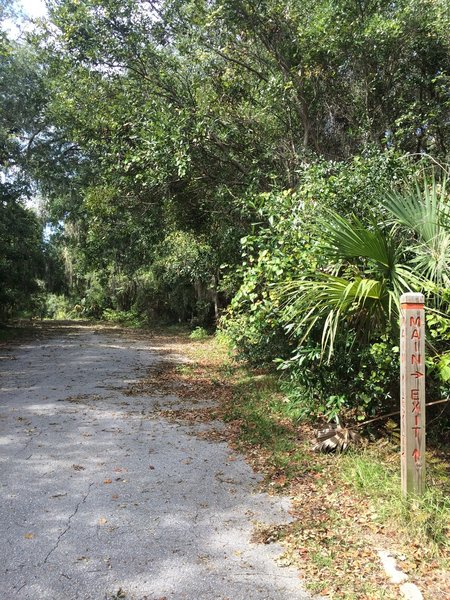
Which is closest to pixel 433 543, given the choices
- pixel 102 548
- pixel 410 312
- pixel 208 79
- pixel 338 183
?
pixel 410 312

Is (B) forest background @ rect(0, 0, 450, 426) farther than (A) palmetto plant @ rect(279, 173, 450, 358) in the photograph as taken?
Yes

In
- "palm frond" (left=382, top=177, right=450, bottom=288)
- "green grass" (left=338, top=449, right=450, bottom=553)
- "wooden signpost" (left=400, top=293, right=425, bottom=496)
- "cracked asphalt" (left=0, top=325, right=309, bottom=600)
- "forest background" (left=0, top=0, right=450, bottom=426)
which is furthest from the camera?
"forest background" (left=0, top=0, right=450, bottom=426)

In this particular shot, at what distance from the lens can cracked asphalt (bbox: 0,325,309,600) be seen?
121 inches

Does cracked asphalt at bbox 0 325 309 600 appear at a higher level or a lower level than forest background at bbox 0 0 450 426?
lower

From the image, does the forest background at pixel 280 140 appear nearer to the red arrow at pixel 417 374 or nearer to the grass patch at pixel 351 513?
the grass patch at pixel 351 513

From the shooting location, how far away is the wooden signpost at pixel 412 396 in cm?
374

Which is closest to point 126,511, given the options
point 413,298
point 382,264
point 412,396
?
point 412,396

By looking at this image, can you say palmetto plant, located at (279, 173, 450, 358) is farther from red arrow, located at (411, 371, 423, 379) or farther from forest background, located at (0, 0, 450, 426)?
red arrow, located at (411, 371, 423, 379)

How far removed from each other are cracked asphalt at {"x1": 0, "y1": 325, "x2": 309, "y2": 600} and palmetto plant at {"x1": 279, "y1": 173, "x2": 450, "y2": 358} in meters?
1.72

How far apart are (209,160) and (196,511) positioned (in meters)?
7.28

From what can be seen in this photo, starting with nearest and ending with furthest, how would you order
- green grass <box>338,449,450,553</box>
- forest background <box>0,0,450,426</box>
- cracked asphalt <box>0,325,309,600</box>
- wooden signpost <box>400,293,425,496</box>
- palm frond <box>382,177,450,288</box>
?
cracked asphalt <box>0,325,309,600</box>, green grass <box>338,449,450,553</box>, wooden signpost <box>400,293,425,496</box>, palm frond <box>382,177,450,288</box>, forest background <box>0,0,450,426</box>

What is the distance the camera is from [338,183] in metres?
6.09

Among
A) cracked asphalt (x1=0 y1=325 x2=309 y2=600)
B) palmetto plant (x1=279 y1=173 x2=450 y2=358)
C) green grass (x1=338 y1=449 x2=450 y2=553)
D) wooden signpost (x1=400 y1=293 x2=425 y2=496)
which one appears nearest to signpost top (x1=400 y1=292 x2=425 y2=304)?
wooden signpost (x1=400 y1=293 x2=425 y2=496)

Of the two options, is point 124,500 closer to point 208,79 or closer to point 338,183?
point 338,183
